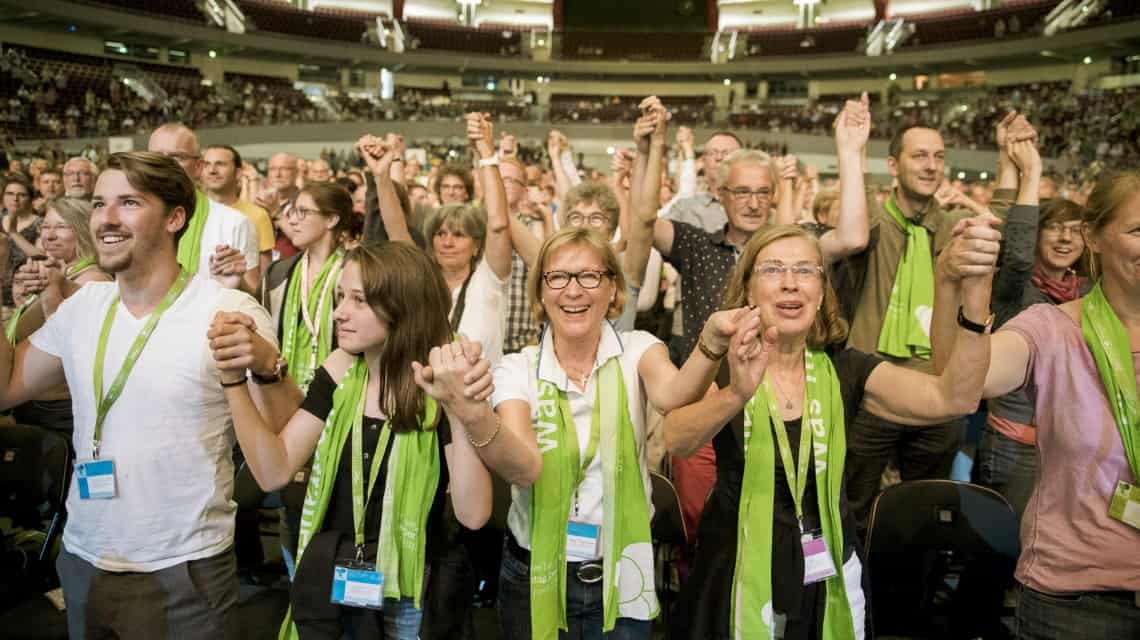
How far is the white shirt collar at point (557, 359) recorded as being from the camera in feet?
5.74

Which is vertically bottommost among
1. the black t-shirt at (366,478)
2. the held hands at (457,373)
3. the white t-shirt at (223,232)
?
the black t-shirt at (366,478)

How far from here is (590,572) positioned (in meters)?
1.71

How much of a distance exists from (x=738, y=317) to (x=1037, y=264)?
2021 millimetres

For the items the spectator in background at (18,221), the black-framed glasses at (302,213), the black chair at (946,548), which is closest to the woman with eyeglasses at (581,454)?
the black chair at (946,548)

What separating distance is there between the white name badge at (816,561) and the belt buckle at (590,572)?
1.52 ft

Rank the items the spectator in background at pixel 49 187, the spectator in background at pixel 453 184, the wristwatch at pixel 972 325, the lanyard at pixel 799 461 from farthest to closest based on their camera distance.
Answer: the spectator in background at pixel 49 187 < the spectator in background at pixel 453 184 < the lanyard at pixel 799 461 < the wristwatch at pixel 972 325

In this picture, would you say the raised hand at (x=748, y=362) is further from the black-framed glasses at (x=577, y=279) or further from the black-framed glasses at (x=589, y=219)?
the black-framed glasses at (x=589, y=219)

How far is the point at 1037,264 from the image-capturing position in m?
2.87

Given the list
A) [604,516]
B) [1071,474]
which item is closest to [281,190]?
[604,516]

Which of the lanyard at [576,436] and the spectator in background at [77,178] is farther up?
the spectator in background at [77,178]

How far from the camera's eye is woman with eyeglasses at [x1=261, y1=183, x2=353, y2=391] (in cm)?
290

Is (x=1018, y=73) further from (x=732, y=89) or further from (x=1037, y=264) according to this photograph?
(x=1037, y=264)

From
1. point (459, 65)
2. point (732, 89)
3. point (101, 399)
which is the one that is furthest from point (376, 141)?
point (732, 89)

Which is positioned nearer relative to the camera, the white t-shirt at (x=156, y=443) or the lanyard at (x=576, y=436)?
the white t-shirt at (x=156, y=443)
